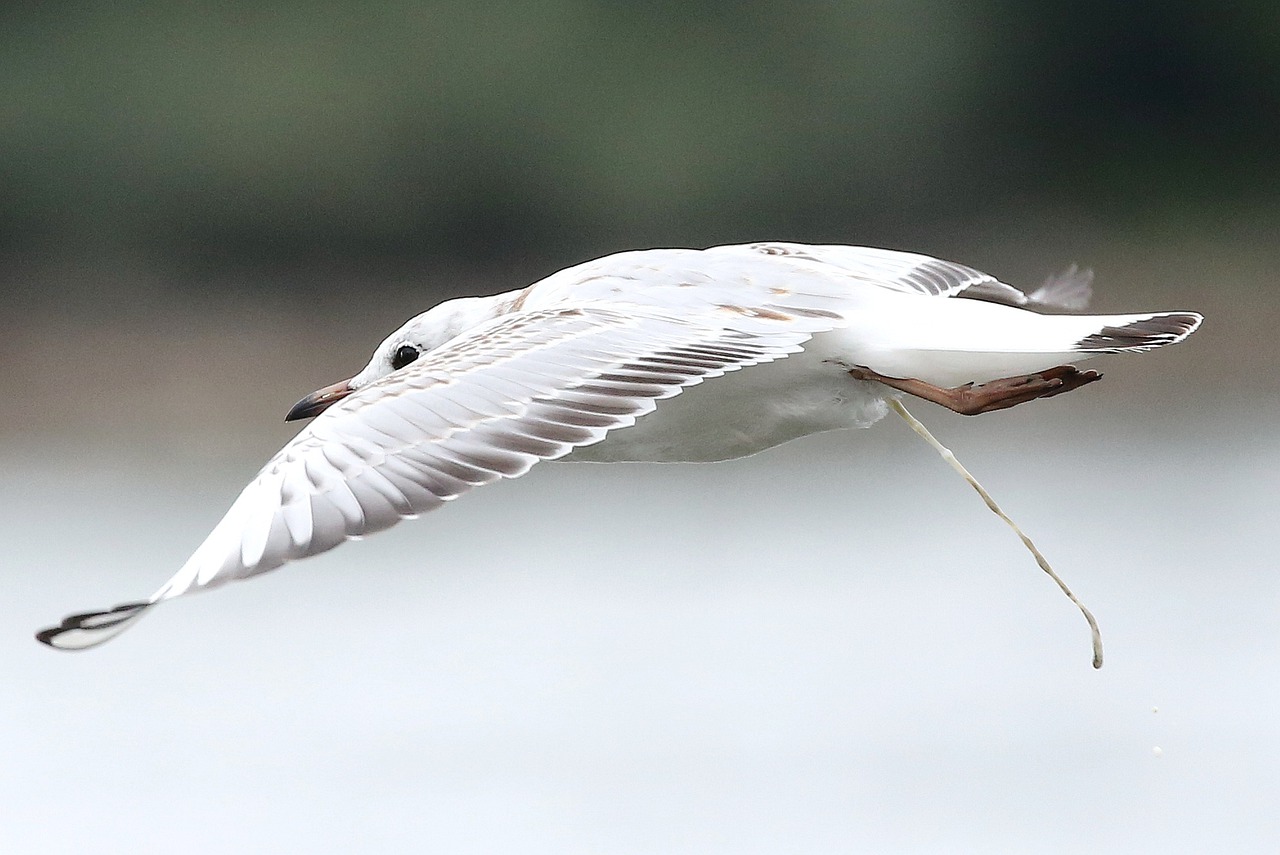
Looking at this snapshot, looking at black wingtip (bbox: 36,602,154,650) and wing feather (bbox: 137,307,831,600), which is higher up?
wing feather (bbox: 137,307,831,600)

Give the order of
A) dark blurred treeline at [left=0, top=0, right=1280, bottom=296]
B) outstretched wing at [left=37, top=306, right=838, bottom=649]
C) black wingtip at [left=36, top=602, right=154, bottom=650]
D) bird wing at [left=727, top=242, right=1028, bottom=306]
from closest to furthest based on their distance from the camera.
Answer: black wingtip at [left=36, top=602, right=154, bottom=650] → outstretched wing at [left=37, top=306, right=838, bottom=649] → bird wing at [left=727, top=242, right=1028, bottom=306] → dark blurred treeline at [left=0, top=0, right=1280, bottom=296]

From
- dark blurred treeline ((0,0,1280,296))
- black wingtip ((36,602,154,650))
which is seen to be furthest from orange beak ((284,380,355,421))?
dark blurred treeline ((0,0,1280,296))

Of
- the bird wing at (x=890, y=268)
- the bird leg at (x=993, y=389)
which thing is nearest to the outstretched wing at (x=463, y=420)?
the bird leg at (x=993, y=389)

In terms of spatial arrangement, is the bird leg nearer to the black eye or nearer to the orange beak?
the black eye

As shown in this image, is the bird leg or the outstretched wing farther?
the bird leg

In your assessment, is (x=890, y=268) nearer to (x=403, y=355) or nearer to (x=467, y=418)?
(x=403, y=355)

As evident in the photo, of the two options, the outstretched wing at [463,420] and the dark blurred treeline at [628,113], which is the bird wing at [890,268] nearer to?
the outstretched wing at [463,420]

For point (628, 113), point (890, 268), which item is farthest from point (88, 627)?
point (628, 113)

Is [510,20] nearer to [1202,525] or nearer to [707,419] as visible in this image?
[1202,525]
